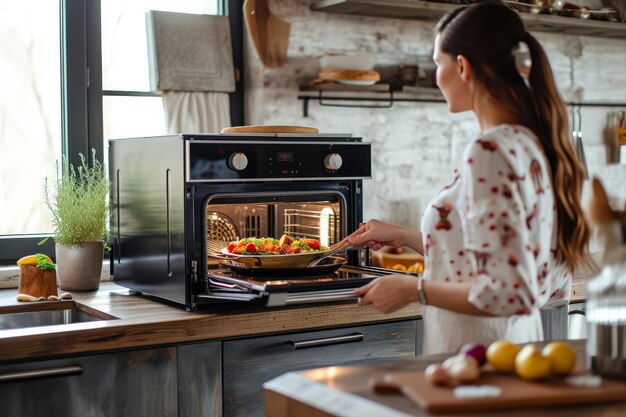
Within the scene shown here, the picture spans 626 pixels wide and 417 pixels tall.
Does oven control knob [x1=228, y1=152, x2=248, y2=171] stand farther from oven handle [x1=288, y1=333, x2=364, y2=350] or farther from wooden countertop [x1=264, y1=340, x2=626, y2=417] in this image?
wooden countertop [x1=264, y1=340, x2=626, y2=417]

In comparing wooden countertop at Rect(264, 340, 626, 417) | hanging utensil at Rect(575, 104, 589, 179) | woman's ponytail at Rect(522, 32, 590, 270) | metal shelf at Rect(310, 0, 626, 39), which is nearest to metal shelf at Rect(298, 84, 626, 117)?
metal shelf at Rect(310, 0, 626, 39)

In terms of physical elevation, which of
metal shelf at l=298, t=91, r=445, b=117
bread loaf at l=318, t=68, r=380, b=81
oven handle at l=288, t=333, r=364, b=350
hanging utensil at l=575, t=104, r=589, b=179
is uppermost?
bread loaf at l=318, t=68, r=380, b=81

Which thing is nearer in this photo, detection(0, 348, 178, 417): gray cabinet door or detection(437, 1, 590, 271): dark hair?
detection(437, 1, 590, 271): dark hair

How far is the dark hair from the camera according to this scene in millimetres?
1907

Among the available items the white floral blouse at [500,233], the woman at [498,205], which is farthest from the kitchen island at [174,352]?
the white floral blouse at [500,233]

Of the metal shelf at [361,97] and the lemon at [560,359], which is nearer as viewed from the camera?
the lemon at [560,359]

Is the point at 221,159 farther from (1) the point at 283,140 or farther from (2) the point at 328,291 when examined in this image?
(2) the point at 328,291

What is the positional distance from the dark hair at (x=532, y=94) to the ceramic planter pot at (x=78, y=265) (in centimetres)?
150

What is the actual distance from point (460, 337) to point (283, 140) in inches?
37.3

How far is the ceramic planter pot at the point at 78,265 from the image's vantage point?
9.68ft

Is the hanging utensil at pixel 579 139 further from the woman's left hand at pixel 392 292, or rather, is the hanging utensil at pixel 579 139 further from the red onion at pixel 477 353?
the red onion at pixel 477 353

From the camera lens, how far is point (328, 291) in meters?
2.53

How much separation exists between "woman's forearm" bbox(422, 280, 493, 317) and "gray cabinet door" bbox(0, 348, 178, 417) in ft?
2.83

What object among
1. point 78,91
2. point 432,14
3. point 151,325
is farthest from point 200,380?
point 432,14
